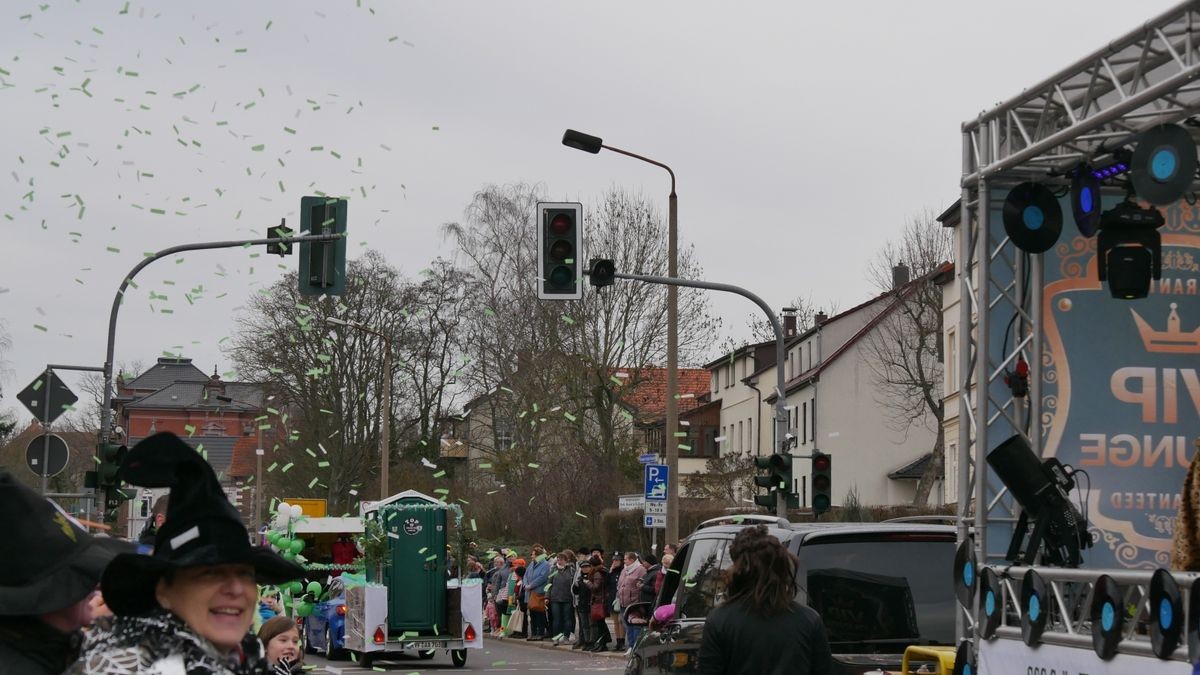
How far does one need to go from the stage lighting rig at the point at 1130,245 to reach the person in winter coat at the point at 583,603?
2028cm

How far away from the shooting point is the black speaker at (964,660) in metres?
9.62

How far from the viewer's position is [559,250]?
62.0 ft

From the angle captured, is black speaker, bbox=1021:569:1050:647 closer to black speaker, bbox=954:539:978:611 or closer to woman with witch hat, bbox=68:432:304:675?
black speaker, bbox=954:539:978:611

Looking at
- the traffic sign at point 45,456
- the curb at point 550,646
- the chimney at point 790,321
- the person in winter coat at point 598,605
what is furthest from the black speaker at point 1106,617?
Result: the chimney at point 790,321

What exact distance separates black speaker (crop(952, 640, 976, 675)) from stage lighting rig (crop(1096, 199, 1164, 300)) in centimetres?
250

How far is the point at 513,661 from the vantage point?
89.6 ft

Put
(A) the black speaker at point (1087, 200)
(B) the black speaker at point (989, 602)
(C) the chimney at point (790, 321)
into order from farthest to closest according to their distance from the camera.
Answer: (C) the chimney at point (790, 321) < (A) the black speaker at point (1087, 200) < (B) the black speaker at point (989, 602)

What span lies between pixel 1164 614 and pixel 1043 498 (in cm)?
204

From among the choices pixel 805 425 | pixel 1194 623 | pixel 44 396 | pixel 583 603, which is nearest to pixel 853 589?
pixel 1194 623

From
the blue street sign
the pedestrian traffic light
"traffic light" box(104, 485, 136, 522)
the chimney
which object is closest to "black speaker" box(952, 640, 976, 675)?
the pedestrian traffic light

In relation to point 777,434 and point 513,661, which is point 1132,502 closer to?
point 777,434

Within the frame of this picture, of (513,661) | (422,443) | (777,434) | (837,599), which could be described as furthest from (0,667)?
(422,443)

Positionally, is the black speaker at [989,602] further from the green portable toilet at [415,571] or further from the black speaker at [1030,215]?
the green portable toilet at [415,571]

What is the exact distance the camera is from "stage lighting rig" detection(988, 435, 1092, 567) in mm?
9922
